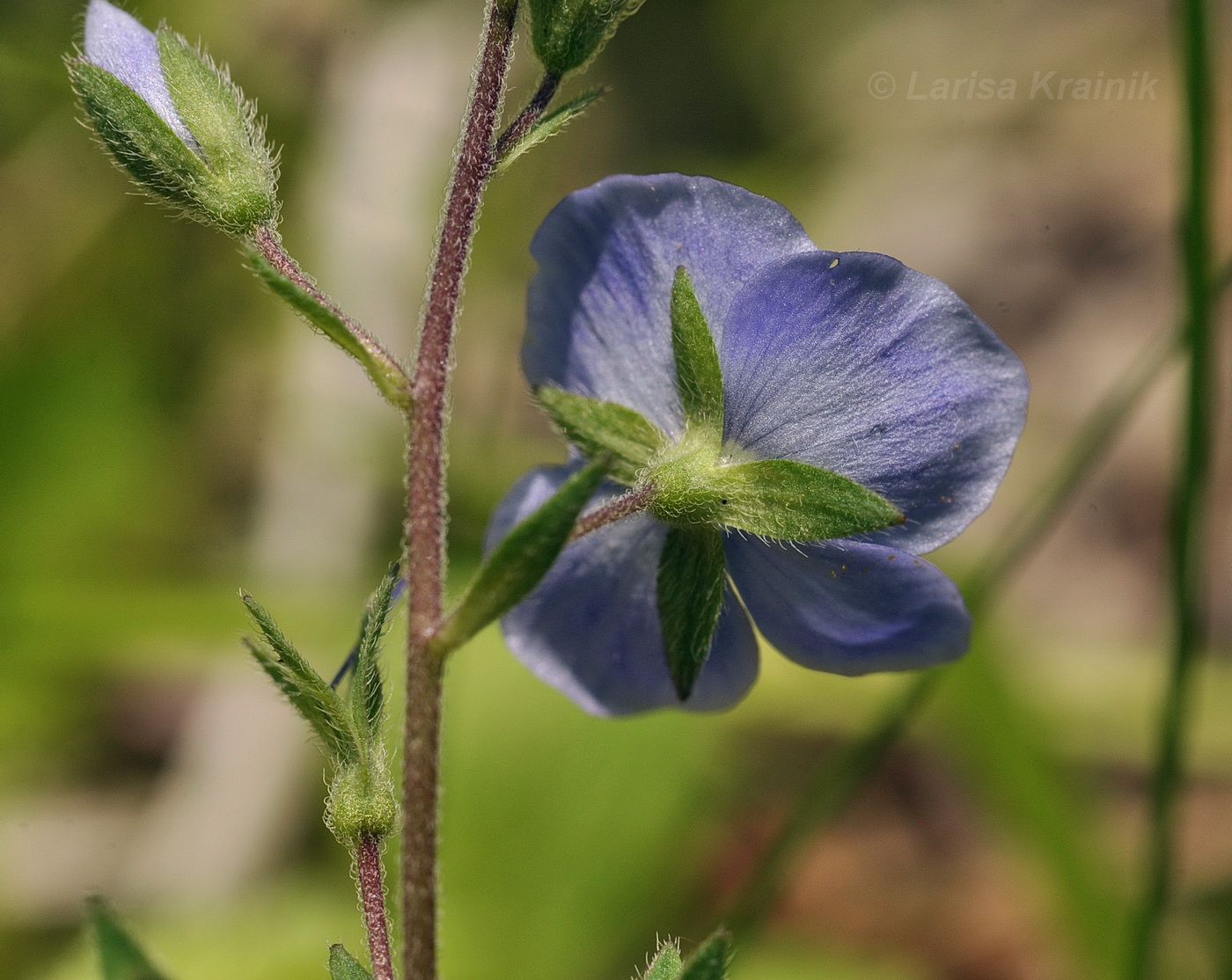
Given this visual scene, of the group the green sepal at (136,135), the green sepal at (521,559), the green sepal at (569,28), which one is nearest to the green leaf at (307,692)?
the green sepal at (521,559)

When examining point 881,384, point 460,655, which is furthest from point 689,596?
point 460,655

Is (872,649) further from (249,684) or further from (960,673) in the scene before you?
(249,684)

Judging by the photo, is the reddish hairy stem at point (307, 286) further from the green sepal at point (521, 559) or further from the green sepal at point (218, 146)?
the green sepal at point (521, 559)

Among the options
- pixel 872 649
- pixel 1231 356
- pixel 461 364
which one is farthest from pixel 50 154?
pixel 1231 356

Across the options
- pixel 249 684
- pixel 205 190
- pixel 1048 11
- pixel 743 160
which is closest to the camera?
pixel 205 190

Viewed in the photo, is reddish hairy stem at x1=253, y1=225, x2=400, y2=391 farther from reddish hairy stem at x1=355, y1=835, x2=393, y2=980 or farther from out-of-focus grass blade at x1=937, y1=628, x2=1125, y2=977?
out-of-focus grass blade at x1=937, y1=628, x2=1125, y2=977

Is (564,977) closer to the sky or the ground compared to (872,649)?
closer to the ground

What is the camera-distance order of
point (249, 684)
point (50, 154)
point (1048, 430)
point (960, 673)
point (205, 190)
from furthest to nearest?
1. point (1048, 430)
2. point (50, 154)
3. point (249, 684)
4. point (960, 673)
5. point (205, 190)
